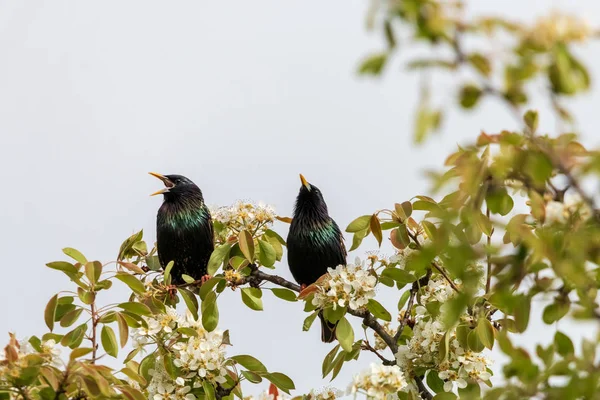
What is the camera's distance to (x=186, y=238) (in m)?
5.87

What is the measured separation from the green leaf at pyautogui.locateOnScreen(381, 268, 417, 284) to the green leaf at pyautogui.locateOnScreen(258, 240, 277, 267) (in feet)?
2.51

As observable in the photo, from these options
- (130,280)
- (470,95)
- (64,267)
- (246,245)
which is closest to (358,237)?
(246,245)

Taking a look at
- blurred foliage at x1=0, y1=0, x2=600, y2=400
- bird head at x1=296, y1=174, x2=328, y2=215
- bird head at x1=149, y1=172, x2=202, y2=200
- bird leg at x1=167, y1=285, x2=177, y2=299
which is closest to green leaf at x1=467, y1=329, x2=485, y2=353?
blurred foliage at x1=0, y1=0, x2=600, y2=400

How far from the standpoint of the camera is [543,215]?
2.34 metres

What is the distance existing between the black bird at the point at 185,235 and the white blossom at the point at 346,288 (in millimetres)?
2060

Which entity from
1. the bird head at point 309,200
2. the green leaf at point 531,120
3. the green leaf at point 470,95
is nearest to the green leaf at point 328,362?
the bird head at point 309,200

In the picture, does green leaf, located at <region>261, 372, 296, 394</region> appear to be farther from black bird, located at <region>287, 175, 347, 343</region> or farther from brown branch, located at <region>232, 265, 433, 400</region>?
black bird, located at <region>287, 175, 347, 343</region>

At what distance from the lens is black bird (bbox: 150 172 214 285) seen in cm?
586

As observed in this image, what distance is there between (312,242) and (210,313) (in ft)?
5.75

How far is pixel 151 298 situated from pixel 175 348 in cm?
26

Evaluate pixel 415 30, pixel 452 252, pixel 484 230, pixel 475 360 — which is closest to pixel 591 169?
pixel 452 252

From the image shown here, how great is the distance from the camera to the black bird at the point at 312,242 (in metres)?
5.77

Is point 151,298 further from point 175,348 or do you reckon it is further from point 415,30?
point 415,30

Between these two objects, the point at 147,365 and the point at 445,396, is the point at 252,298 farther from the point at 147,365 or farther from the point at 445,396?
the point at 445,396
